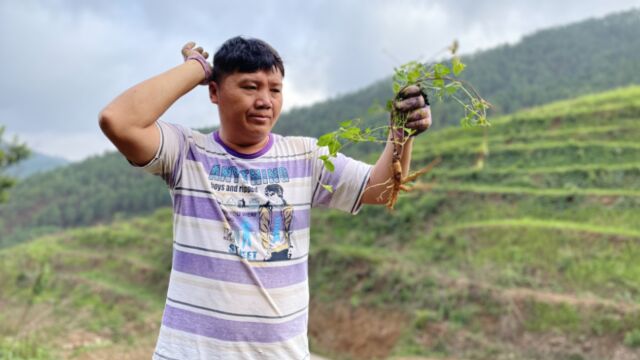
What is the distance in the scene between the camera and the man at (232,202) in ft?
5.33

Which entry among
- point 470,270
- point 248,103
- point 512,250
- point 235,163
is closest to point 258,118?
point 248,103

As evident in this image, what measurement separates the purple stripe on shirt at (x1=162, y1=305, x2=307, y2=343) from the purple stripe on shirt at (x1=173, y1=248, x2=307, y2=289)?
13 centimetres

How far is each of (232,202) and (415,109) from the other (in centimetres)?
70

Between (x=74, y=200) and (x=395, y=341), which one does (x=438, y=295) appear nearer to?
(x=395, y=341)

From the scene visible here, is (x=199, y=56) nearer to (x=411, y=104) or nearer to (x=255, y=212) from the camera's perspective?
(x=255, y=212)

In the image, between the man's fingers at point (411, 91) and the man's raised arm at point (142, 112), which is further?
the man's fingers at point (411, 91)

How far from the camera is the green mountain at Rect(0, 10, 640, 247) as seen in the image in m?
31.6

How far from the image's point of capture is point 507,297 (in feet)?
32.4

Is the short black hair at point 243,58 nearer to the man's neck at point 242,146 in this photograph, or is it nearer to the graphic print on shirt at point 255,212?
the man's neck at point 242,146

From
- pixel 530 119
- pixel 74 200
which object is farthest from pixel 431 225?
pixel 74 200

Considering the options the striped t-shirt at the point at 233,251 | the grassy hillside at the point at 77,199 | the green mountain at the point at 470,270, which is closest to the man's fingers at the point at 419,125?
the striped t-shirt at the point at 233,251

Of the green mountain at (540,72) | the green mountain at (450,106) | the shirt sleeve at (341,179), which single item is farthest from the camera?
the green mountain at (450,106)

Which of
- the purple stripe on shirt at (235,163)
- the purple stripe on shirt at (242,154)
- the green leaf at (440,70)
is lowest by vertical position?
the purple stripe on shirt at (235,163)

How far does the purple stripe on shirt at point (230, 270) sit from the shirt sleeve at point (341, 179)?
0.34 meters
